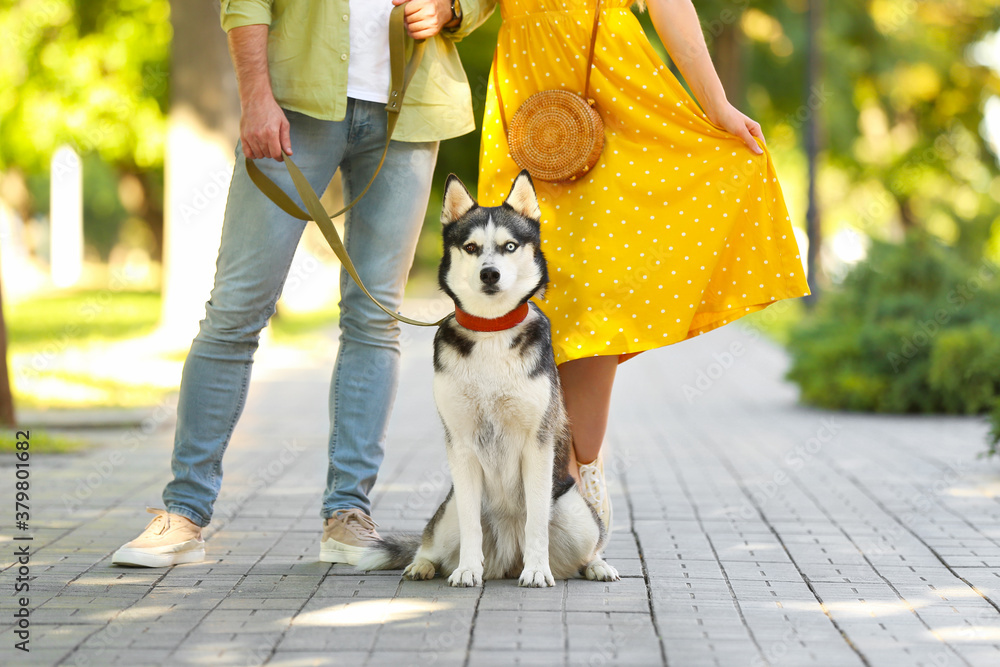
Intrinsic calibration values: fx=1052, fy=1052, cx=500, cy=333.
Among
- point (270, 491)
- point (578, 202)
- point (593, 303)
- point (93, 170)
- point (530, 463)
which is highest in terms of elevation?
point (93, 170)

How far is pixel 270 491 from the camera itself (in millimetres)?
5477

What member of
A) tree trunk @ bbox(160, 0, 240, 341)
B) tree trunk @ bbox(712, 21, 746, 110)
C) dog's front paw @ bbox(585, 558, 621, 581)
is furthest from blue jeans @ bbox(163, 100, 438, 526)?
tree trunk @ bbox(712, 21, 746, 110)

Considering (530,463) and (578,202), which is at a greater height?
(578,202)

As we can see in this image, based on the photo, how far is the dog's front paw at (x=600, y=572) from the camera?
3604 millimetres

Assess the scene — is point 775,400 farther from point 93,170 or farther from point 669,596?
point 93,170

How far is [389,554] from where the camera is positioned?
3719 millimetres

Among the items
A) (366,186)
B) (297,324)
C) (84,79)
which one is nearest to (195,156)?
(297,324)

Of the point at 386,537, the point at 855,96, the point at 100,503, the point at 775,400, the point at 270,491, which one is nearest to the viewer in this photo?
the point at 386,537

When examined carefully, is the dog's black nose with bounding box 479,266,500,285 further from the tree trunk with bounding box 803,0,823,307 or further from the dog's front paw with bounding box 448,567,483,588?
the tree trunk with bounding box 803,0,823,307

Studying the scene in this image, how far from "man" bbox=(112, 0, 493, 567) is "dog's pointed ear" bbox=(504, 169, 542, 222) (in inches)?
21.3

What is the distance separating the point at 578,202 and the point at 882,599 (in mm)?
1751

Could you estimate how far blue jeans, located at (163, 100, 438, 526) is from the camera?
3730 millimetres

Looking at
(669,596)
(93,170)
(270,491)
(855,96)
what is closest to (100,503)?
(270,491)

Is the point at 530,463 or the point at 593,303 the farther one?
the point at 593,303
